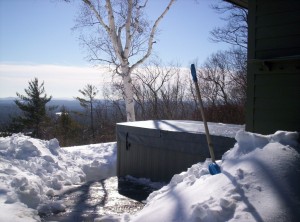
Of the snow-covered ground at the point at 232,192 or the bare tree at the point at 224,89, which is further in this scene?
the bare tree at the point at 224,89

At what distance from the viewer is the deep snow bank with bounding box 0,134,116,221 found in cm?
421

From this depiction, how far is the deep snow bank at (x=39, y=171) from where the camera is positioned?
421 cm

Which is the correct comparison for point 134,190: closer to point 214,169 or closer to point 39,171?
point 39,171

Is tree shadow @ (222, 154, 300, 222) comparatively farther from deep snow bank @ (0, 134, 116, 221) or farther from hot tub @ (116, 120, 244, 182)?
deep snow bank @ (0, 134, 116, 221)

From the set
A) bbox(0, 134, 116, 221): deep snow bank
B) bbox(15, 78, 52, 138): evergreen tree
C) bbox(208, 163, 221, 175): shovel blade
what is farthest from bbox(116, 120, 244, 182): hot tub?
bbox(15, 78, 52, 138): evergreen tree

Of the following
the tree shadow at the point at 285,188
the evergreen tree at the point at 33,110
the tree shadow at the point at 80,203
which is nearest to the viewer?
the tree shadow at the point at 285,188

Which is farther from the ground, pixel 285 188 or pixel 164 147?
pixel 285 188

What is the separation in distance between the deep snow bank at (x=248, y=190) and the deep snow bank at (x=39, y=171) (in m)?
2.07

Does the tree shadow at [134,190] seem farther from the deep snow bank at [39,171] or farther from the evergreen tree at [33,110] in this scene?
the evergreen tree at [33,110]

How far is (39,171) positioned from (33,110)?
19569mm

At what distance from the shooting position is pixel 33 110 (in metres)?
23.8

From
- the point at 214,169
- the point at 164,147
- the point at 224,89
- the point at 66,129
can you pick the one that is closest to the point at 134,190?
the point at 164,147

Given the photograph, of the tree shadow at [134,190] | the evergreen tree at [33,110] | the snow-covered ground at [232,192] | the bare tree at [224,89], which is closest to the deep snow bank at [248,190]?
the snow-covered ground at [232,192]

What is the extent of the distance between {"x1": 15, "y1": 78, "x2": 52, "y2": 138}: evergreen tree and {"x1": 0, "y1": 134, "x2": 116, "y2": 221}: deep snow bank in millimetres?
16690
